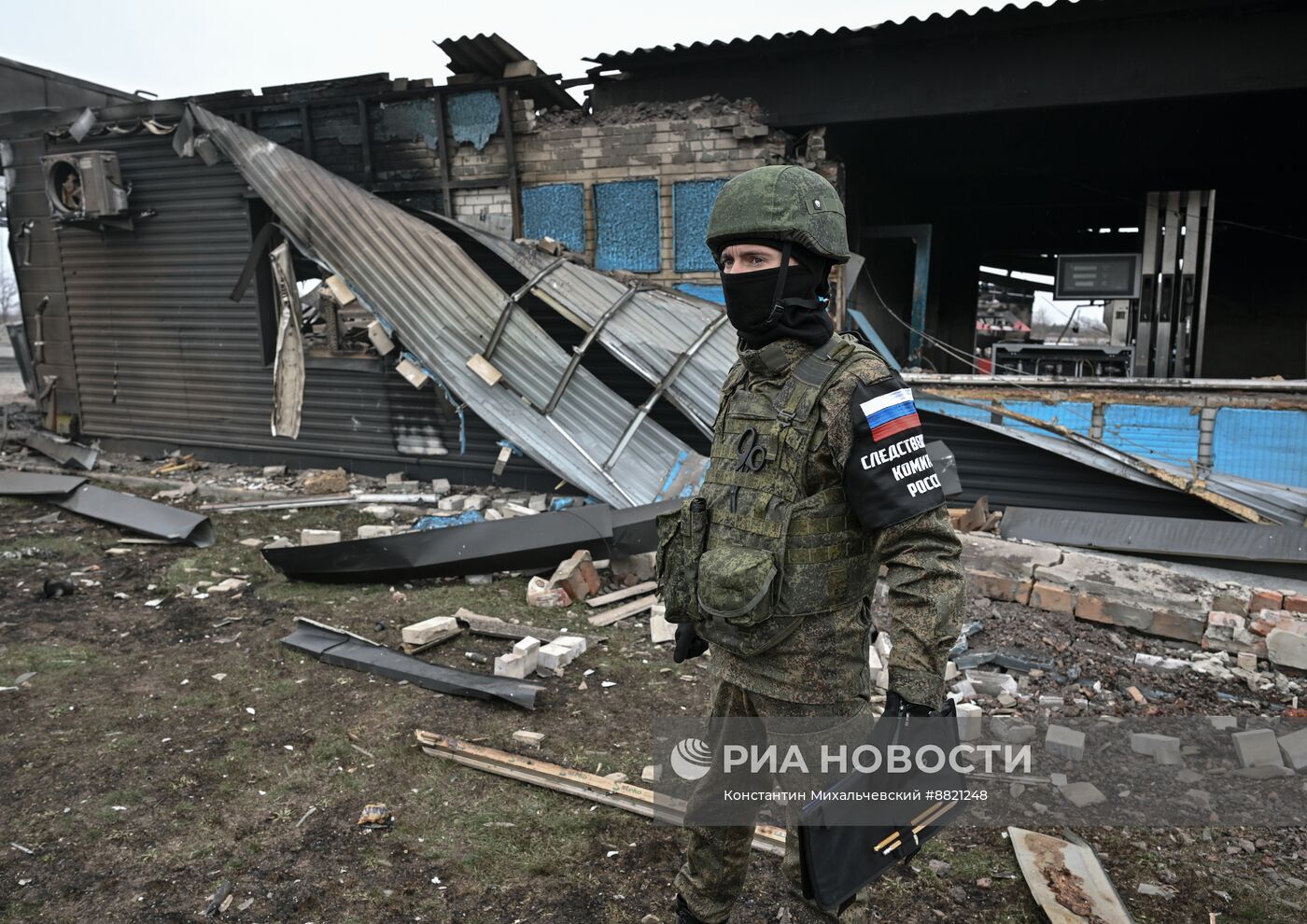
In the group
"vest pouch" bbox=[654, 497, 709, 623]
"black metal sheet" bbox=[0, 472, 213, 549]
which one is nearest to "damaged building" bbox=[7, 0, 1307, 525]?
"black metal sheet" bbox=[0, 472, 213, 549]

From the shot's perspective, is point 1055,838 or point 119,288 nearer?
point 1055,838

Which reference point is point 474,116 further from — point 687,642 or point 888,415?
point 888,415

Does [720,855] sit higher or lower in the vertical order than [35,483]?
higher

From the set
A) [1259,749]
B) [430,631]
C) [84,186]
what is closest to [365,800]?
[430,631]

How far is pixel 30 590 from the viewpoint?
18.2 ft

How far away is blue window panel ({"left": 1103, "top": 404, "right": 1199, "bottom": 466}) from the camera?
6.31m

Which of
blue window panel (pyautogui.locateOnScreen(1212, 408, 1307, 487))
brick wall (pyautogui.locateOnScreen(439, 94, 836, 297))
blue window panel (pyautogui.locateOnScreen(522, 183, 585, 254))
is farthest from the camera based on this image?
blue window panel (pyautogui.locateOnScreen(522, 183, 585, 254))

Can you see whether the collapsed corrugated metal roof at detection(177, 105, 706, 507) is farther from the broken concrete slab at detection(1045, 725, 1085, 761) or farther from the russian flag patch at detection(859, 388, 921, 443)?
the russian flag patch at detection(859, 388, 921, 443)

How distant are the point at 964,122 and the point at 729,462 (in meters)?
7.87

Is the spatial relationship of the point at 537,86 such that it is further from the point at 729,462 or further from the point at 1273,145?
the point at 1273,145

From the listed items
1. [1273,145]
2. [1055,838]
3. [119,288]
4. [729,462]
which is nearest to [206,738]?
[729,462]

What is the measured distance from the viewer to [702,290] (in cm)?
769

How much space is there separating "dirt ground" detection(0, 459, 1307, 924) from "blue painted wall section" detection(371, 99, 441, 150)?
5250mm

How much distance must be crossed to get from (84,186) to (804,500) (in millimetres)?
10278
